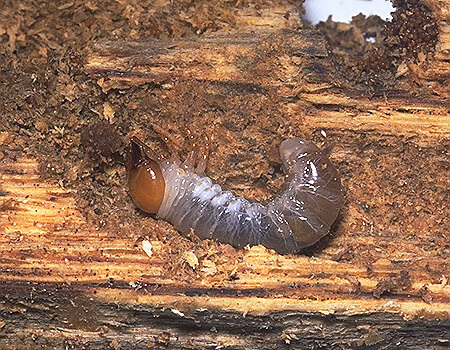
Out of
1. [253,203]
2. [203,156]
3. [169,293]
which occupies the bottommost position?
[169,293]

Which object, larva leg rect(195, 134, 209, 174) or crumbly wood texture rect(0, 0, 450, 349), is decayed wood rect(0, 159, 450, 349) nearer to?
crumbly wood texture rect(0, 0, 450, 349)

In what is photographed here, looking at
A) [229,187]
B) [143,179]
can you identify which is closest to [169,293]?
[143,179]

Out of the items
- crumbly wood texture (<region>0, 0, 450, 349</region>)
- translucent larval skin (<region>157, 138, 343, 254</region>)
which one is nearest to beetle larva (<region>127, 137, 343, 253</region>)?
translucent larval skin (<region>157, 138, 343, 254</region>)

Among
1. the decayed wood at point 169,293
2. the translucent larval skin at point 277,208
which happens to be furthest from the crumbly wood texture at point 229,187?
the translucent larval skin at point 277,208

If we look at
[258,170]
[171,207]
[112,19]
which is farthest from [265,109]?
[112,19]

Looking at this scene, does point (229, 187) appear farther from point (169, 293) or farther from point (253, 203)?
point (169, 293)

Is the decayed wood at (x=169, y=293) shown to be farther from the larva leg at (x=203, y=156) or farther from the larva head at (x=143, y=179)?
the larva leg at (x=203, y=156)

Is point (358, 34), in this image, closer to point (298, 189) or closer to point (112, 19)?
point (298, 189)
